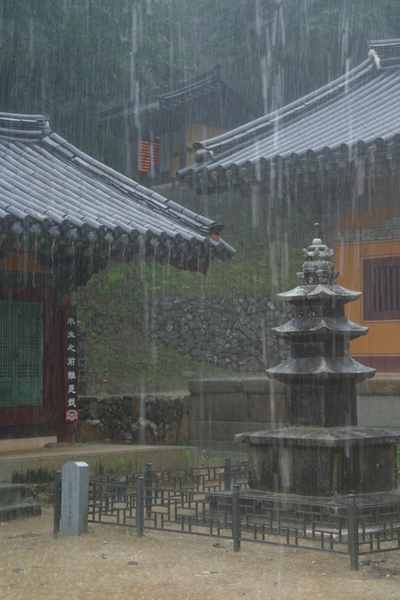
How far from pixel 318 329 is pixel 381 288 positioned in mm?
4258

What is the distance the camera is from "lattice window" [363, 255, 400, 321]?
13.0 metres

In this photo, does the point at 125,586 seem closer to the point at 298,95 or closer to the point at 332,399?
the point at 332,399

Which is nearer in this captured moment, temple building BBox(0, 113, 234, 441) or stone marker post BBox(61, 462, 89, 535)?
stone marker post BBox(61, 462, 89, 535)

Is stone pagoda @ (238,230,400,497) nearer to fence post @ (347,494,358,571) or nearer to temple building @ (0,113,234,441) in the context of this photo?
fence post @ (347,494,358,571)

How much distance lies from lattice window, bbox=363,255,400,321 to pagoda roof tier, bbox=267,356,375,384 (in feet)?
12.7

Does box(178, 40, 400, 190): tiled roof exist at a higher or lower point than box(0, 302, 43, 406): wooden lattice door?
higher

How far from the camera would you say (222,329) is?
75.8 feet

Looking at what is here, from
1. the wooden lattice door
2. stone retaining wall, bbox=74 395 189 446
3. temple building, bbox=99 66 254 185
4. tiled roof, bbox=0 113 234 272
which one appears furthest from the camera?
temple building, bbox=99 66 254 185

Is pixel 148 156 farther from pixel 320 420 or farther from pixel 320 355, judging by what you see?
pixel 320 420

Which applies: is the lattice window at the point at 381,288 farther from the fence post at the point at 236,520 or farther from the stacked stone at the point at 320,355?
the fence post at the point at 236,520

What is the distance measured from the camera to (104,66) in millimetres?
25844

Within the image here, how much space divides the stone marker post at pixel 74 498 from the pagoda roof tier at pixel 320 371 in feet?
7.92

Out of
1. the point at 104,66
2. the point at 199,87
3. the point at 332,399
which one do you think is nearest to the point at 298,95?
the point at 199,87

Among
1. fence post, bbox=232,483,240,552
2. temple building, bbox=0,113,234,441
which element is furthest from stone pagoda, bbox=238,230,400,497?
temple building, bbox=0,113,234,441
